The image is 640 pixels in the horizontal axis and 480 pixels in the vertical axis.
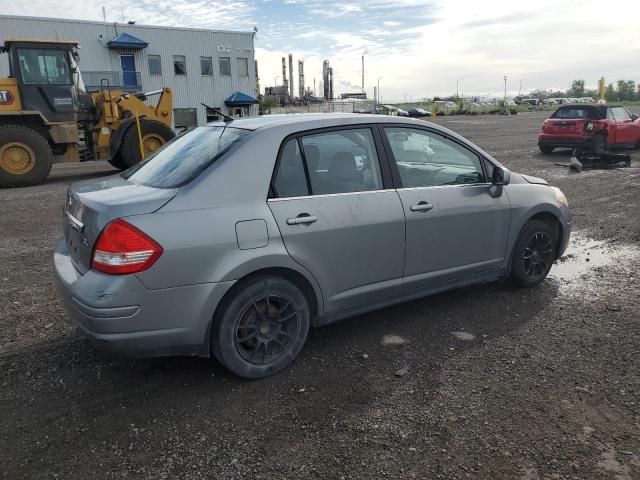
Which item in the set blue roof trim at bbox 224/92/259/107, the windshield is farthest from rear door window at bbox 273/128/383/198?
blue roof trim at bbox 224/92/259/107

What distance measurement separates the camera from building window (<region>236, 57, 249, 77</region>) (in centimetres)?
3753

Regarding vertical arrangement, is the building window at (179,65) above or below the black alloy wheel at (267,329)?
above

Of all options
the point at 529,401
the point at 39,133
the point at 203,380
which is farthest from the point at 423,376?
the point at 39,133

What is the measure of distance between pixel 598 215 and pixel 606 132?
8.68 metres

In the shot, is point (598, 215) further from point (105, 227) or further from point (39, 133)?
point (39, 133)

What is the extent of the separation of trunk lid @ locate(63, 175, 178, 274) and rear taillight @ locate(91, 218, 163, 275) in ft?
0.26

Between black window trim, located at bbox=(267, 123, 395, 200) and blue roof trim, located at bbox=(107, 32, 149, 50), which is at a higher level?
blue roof trim, located at bbox=(107, 32, 149, 50)

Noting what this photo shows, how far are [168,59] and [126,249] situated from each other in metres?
35.2

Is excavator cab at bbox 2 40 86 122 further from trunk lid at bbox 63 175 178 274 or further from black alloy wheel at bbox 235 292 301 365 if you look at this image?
black alloy wheel at bbox 235 292 301 365

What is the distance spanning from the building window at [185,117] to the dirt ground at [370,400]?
32.1m

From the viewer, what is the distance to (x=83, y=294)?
298 cm

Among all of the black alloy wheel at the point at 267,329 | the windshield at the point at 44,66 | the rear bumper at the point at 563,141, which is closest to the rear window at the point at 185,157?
the black alloy wheel at the point at 267,329

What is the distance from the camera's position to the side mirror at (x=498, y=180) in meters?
4.33

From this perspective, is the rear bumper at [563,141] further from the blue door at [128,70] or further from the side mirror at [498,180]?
the blue door at [128,70]
